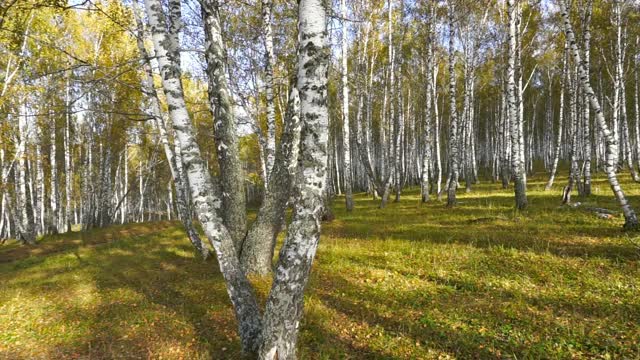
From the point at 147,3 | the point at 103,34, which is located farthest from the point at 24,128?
the point at 147,3

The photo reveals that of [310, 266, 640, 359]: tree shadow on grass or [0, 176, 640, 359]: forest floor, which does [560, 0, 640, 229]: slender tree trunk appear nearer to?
[0, 176, 640, 359]: forest floor

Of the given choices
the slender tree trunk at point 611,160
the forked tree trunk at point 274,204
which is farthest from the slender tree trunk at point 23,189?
the slender tree trunk at point 611,160

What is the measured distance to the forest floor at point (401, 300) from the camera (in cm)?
457

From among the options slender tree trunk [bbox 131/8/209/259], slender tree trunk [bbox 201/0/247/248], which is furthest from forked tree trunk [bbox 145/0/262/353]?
slender tree trunk [bbox 131/8/209/259]

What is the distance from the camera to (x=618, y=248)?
7059 mm

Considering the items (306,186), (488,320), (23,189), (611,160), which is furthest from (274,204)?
(23,189)

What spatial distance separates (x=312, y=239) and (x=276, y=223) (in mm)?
3479

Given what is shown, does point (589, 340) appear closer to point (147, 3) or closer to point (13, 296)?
point (147, 3)

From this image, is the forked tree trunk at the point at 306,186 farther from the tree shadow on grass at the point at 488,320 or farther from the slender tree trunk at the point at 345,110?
the slender tree trunk at the point at 345,110

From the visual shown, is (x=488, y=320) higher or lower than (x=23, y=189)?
lower

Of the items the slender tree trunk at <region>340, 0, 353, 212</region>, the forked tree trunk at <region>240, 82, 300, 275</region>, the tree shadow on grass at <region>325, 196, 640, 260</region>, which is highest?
the slender tree trunk at <region>340, 0, 353, 212</region>

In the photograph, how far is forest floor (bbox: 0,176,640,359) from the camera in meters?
4.57

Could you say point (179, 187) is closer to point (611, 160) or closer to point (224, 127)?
point (224, 127)

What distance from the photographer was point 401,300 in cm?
591
